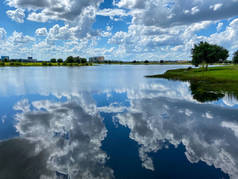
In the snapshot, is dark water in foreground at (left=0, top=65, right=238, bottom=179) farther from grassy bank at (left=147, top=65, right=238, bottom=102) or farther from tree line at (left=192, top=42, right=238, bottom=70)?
tree line at (left=192, top=42, right=238, bottom=70)

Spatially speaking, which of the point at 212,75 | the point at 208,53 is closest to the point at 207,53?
the point at 208,53

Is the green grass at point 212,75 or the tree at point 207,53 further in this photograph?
the tree at point 207,53

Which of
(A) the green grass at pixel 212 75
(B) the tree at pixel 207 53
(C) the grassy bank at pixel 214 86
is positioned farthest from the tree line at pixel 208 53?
(C) the grassy bank at pixel 214 86

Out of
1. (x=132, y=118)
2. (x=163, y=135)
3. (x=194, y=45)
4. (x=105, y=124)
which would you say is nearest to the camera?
(x=163, y=135)

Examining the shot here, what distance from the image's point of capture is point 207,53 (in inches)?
2776

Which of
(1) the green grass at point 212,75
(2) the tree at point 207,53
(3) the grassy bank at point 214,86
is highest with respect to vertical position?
(2) the tree at point 207,53

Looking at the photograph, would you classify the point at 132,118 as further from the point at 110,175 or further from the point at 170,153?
the point at 110,175

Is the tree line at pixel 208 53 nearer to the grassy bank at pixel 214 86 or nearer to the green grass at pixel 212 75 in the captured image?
the green grass at pixel 212 75

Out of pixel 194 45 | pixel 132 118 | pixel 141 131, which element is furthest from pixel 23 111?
pixel 194 45

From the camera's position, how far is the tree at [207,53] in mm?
69681

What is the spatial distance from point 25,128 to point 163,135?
12.4 meters

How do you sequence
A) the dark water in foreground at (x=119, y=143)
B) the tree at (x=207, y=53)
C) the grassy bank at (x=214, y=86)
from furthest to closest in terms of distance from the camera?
the tree at (x=207, y=53) < the grassy bank at (x=214, y=86) < the dark water in foreground at (x=119, y=143)

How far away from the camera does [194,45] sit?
3046 inches

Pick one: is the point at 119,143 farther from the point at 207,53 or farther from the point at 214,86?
the point at 207,53
